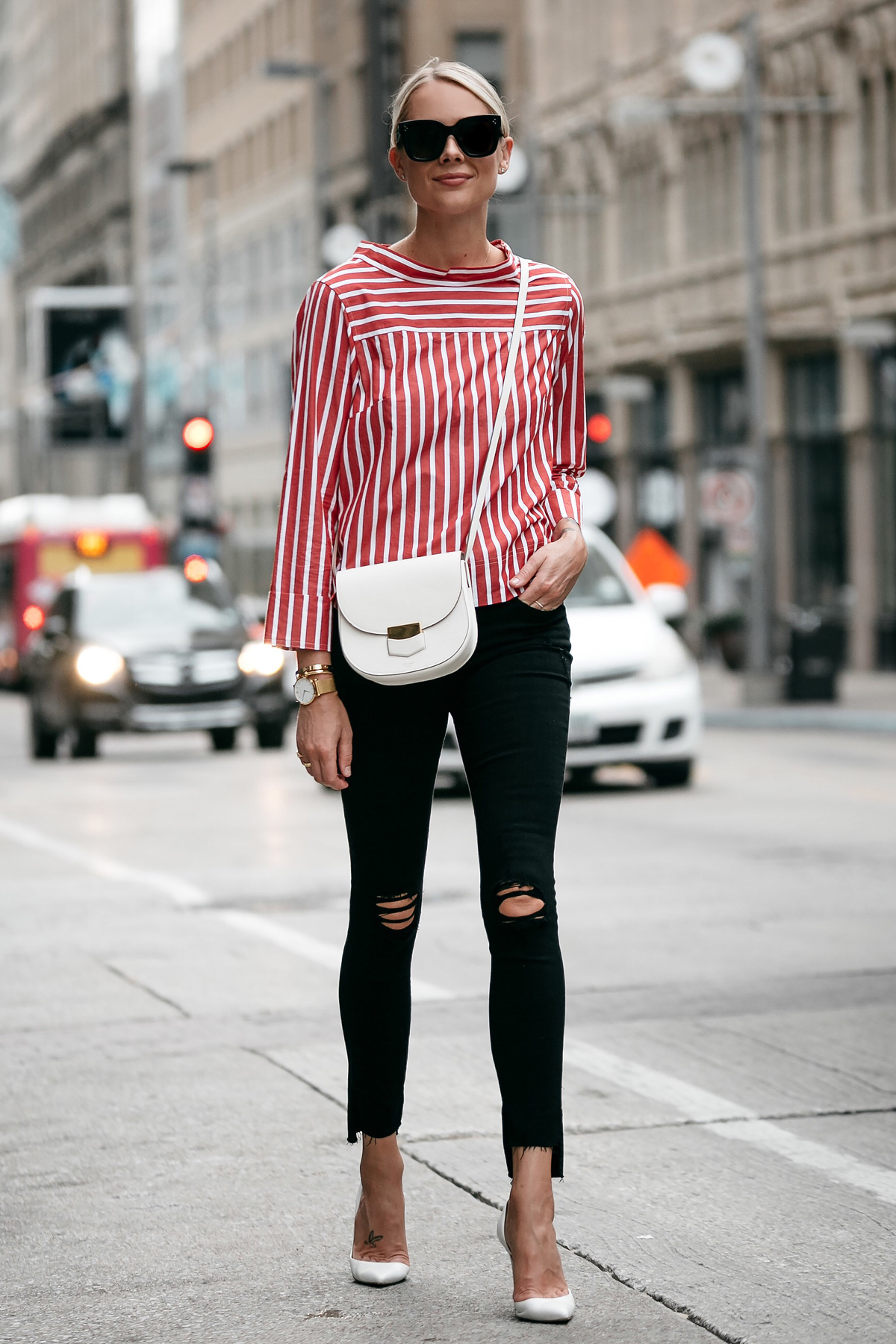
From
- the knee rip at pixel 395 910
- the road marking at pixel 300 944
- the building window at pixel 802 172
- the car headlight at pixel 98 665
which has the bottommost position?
the road marking at pixel 300 944

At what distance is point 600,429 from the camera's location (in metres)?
27.9

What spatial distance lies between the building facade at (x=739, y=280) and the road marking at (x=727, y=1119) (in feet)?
79.0

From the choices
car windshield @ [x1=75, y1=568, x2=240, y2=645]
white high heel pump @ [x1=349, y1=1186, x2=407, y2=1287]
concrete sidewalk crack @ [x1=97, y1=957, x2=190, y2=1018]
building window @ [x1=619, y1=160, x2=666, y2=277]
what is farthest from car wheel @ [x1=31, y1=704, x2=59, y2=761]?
building window @ [x1=619, y1=160, x2=666, y2=277]

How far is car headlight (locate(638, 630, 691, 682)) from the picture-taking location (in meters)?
15.8

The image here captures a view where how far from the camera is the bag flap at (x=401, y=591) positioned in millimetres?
4137

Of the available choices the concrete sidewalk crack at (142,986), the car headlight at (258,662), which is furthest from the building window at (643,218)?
the concrete sidewalk crack at (142,986)

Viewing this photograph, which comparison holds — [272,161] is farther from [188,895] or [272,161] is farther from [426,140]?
[426,140]

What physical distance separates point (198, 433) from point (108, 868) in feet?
72.6

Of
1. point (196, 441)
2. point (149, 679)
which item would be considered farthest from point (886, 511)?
point (149, 679)

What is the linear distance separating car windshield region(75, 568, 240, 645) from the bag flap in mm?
17987

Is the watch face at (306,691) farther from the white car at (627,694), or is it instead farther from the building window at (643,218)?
the building window at (643,218)

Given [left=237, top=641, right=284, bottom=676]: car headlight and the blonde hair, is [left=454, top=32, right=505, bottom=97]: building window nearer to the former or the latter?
[left=237, top=641, right=284, bottom=676]: car headlight

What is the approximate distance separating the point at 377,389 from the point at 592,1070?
2641 millimetres

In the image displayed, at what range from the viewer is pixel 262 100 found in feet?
241
